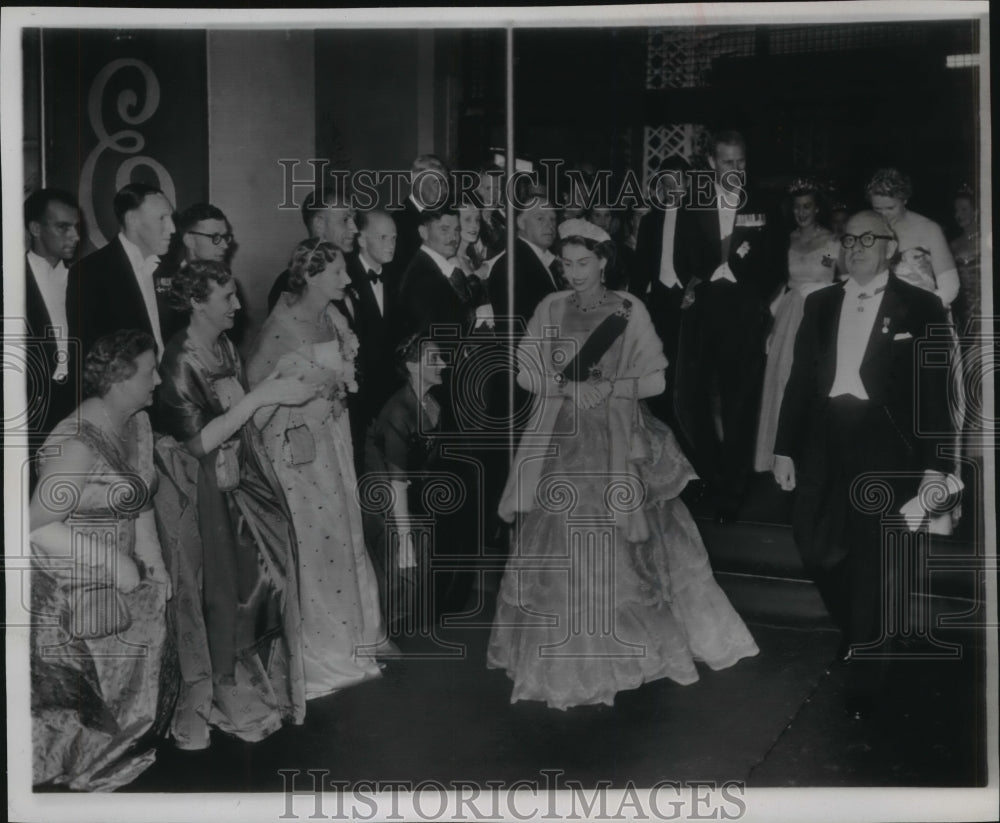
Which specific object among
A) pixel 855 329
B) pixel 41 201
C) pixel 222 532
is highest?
pixel 41 201

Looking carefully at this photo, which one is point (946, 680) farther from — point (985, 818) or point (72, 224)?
point (72, 224)

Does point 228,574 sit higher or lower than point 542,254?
lower

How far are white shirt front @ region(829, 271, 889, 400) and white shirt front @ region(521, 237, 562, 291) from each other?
0.99 metres

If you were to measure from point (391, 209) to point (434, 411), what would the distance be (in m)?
0.71

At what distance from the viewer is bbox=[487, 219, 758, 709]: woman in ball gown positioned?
4383 millimetres

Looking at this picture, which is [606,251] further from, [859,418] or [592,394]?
[859,418]

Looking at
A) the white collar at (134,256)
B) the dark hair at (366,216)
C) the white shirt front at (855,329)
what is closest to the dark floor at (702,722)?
the white shirt front at (855,329)

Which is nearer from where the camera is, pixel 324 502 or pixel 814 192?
pixel 814 192

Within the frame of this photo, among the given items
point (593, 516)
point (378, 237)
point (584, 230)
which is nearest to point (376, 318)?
point (378, 237)

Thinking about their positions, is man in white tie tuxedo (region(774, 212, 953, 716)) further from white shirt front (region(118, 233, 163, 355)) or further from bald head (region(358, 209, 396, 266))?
white shirt front (region(118, 233, 163, 355))

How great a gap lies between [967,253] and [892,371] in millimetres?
469

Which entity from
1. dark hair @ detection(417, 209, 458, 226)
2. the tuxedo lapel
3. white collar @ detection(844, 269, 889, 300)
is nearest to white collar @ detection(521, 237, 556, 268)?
dark hair @ detection(417, 209, 458, 226)

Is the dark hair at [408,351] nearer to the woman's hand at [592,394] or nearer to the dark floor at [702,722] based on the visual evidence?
the woman's hand at [592,394]

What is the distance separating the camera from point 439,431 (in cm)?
439
